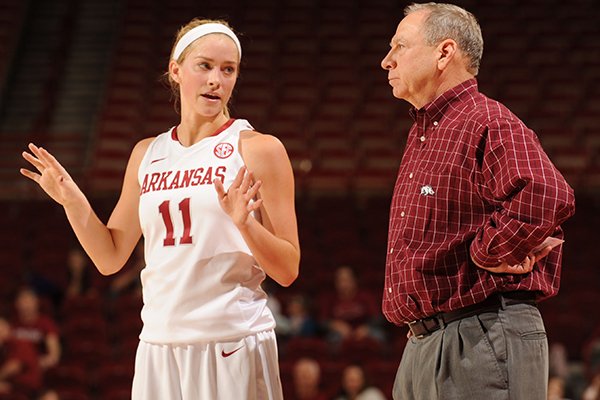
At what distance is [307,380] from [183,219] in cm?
432

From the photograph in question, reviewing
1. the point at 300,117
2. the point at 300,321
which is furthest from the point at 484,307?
the point at 300,117

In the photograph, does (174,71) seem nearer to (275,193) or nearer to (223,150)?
(223,150)

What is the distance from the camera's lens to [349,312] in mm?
7977

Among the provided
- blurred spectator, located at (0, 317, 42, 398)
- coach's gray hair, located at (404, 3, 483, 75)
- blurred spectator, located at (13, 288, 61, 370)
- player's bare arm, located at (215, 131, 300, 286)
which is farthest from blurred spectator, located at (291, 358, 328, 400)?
coach's gray hair, located at (404, 3, 483, 75)

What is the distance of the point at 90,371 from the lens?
762cm

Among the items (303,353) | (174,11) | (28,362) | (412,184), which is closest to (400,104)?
(174,11)

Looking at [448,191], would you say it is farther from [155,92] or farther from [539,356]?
Answer: [155,92]

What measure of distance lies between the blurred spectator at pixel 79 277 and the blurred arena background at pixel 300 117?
138 millimetres

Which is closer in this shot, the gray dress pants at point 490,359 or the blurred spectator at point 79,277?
the gray dress pants at point 490,359

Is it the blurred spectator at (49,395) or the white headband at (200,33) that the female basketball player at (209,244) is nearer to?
the white headband at (200,33)

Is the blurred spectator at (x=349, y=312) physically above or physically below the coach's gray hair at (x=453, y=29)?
below

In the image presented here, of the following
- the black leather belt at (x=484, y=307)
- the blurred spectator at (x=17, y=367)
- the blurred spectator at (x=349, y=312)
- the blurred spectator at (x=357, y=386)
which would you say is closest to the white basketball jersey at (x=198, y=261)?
the black leather belt at (x=484, y=307)

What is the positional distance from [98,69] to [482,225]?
1217 cm

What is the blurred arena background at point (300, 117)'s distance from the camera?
807cm
